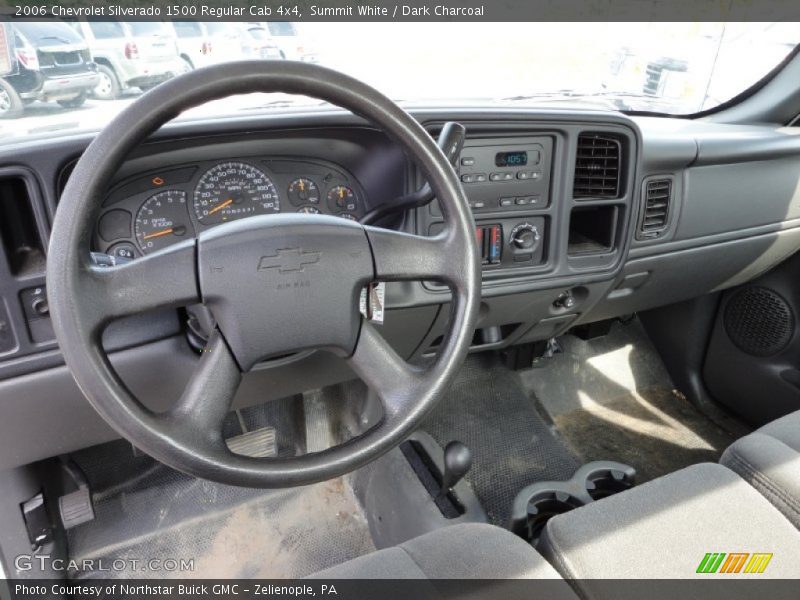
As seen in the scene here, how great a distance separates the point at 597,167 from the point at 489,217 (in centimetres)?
36

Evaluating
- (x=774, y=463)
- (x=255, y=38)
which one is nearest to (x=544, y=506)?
(x=774, y=463)

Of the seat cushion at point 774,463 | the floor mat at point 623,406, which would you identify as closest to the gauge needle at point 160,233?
the seat cushion at point 774,463

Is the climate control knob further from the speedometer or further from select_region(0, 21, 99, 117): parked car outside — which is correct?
select_region(0, 21, 99, 117): parked car outside

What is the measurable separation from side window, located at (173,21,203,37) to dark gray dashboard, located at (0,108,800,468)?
0.23m

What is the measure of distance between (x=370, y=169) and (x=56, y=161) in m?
0.62

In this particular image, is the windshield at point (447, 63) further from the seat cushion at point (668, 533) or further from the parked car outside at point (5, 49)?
the seat cushion at point (668, 533)

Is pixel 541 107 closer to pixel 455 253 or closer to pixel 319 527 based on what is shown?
pixel 455 253

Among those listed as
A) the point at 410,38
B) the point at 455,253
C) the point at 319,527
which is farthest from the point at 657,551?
the point at 410,38

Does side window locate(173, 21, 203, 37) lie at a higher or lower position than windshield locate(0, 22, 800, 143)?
higher

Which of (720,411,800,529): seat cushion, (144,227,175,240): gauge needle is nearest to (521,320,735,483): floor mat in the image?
(720,411,800,529): seat cushion

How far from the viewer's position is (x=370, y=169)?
4.48 ft

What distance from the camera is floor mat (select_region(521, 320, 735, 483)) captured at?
2182mm

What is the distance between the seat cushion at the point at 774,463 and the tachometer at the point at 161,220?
1221 millimetres

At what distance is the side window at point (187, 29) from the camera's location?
48.8 inches
